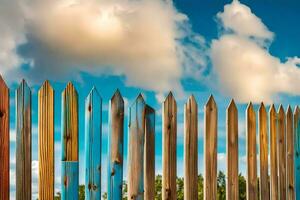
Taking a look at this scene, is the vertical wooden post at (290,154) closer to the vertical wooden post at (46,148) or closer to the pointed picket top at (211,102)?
the pointed picket top at (211,102)

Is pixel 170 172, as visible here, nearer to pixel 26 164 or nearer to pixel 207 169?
pixel 207 169

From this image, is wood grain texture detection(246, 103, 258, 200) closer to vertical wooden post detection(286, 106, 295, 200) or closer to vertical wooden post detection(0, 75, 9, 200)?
vertical wooden post detection(286, 106, 295, 200)

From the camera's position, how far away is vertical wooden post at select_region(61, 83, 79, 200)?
489cm

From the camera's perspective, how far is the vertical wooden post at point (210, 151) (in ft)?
18.8

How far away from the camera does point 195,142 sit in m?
5.62

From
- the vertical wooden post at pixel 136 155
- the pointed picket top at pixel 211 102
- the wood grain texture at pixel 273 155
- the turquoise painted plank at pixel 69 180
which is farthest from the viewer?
the wood grain texture at pixel 273 155

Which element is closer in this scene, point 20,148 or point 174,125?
point 20,148

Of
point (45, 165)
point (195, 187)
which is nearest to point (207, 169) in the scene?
point (195, 187)

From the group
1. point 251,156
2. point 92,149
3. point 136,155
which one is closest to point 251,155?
point 251,156

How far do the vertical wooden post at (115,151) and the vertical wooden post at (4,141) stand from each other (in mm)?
898

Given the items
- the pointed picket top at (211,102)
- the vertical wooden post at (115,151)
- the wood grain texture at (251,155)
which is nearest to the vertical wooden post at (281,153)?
the wood grain texture at (251,155)

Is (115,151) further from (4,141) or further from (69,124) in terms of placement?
(4,141)

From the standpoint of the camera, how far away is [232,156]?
5992 millimetres

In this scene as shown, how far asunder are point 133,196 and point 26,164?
106cm
